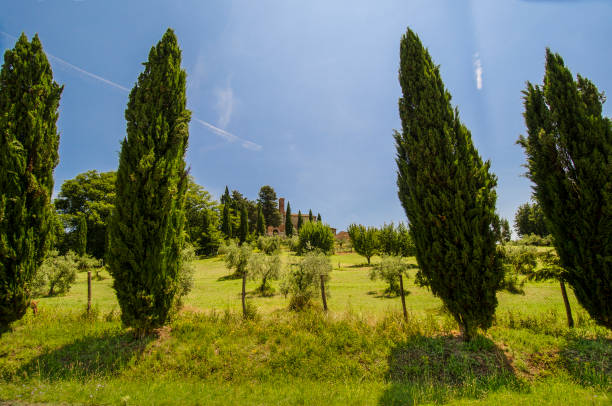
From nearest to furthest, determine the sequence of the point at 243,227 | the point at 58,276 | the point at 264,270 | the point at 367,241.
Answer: the point at 58,276 → the point at 264,270 → the point at 367,241 → the point at 243,227

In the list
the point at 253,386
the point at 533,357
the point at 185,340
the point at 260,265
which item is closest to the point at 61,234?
the point at 260,265

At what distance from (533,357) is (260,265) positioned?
519 inches

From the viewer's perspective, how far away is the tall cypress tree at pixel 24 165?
6828 mm

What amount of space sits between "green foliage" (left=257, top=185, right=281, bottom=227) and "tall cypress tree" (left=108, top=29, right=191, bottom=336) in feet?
179

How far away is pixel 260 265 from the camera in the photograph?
15602 mm

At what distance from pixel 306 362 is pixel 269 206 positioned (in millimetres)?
57577

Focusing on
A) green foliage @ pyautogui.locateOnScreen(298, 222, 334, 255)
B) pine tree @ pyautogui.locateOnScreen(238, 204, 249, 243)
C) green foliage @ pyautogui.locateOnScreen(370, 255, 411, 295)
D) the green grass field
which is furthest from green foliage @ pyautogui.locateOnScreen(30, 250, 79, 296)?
pine tree @ pyautogui.locateOnScreen(238, 204, 249, 243)

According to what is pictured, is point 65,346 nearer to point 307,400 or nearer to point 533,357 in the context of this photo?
point 307,400

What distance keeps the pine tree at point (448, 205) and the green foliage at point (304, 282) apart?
4.57m

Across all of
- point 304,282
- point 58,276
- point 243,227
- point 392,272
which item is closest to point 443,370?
point 304,282

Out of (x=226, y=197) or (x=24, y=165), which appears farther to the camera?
(x=226, y=197)

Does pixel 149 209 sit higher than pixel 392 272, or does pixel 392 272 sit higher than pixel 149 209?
pixel 149 209

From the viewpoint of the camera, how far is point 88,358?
5828 millimetres

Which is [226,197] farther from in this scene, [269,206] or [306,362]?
[306,362]
